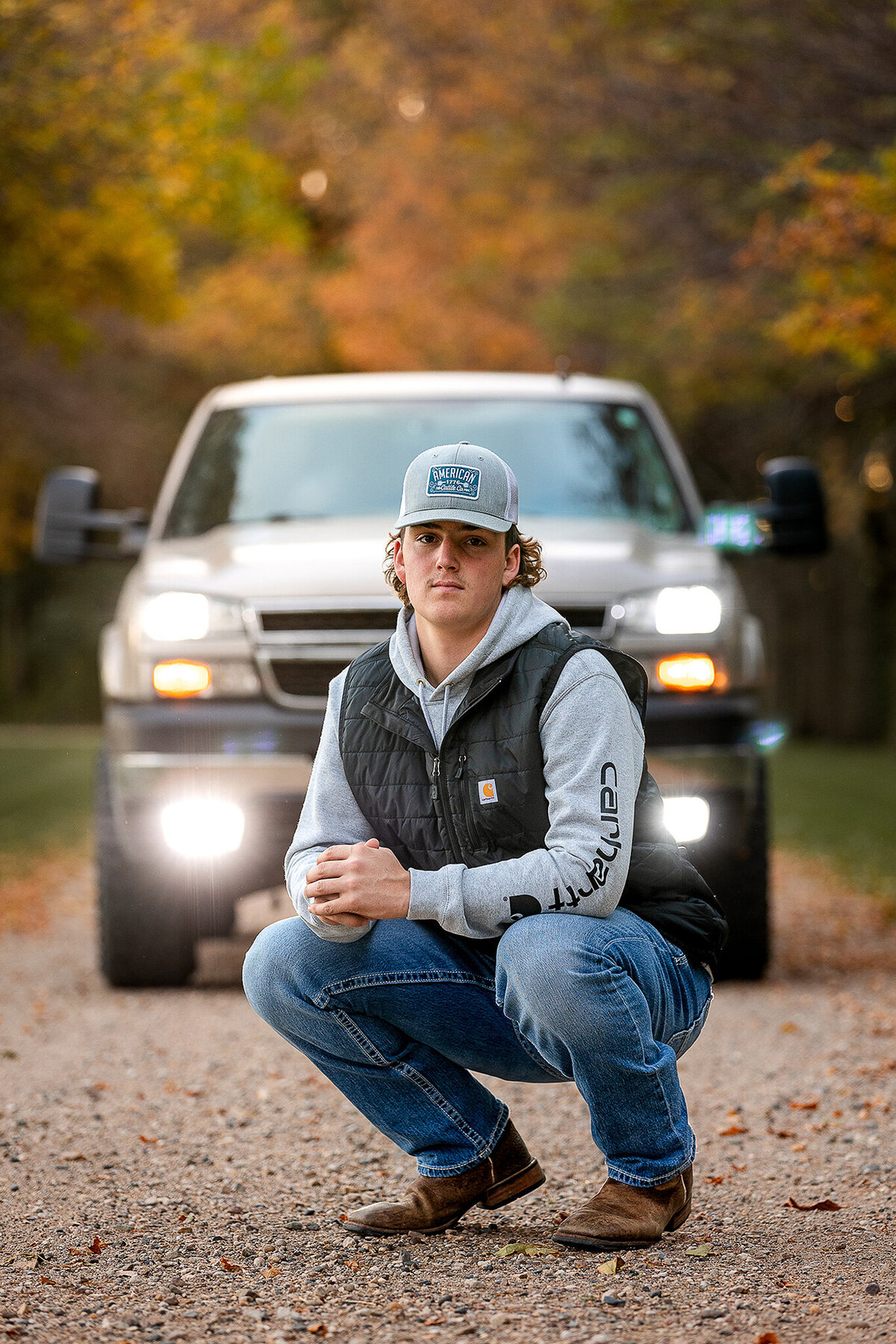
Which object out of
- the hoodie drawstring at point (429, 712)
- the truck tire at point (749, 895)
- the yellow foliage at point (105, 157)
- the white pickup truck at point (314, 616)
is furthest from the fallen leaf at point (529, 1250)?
the yellow foliage at point (105, 157)

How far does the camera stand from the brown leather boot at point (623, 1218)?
3627 mm

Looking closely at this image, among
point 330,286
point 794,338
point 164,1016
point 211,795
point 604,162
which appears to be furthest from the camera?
point 330,286

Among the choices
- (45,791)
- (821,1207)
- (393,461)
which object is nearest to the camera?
(821,1207)

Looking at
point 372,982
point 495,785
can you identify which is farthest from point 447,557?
point 372,982

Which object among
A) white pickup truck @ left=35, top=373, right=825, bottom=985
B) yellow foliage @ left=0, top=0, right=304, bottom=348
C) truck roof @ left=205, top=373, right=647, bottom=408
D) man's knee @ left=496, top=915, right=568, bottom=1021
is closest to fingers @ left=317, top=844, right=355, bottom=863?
man's knee @ left=496, top=915, right=568, bottom=1021

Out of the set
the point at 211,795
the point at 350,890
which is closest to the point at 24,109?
the point at 211,795

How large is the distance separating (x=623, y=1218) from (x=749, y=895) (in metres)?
3.20

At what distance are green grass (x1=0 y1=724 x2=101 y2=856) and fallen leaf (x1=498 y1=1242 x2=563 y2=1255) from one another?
9.22 meters

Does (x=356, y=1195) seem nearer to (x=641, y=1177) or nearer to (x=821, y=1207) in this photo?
(x=641, y=1177)

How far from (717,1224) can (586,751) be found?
1187mm

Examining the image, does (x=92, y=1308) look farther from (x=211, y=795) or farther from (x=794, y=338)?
(x=794, y=338)

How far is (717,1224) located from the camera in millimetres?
3943

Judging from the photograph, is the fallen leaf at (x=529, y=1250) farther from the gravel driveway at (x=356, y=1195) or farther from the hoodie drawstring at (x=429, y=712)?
the hoodie drawstring at (x=429, y=712)

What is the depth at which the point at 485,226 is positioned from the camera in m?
22.6
